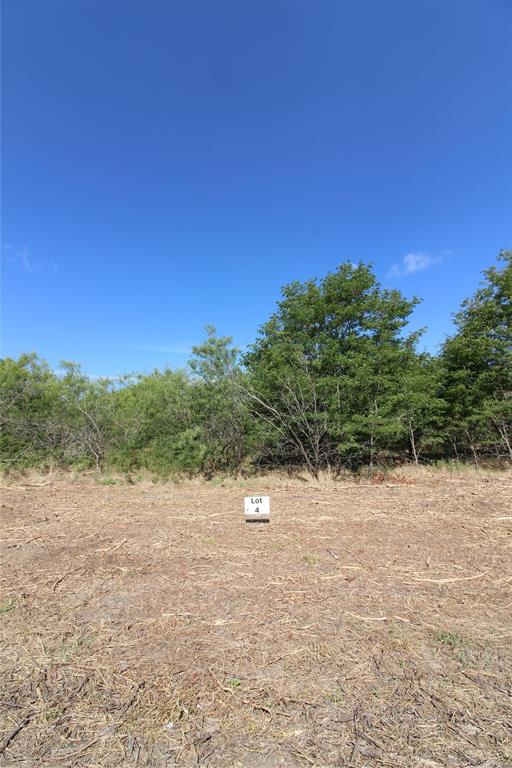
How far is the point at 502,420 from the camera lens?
10.6 meters

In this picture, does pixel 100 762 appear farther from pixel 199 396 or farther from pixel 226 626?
pixel 199 396

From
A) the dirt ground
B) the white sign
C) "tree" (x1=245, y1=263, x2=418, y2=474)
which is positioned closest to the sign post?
the white sign

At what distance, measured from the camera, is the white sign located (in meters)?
5.01

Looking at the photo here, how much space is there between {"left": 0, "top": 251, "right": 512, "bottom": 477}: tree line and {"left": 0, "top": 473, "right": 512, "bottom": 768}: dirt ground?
507cm

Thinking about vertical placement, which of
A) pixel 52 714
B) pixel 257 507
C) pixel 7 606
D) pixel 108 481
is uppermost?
pixel 108 481

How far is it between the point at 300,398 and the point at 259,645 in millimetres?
7689

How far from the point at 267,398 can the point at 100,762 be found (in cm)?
875

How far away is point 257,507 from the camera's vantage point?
5.07m

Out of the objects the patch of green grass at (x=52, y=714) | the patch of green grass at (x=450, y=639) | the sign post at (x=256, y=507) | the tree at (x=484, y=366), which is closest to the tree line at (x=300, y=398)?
the tree at (x=484, y=366)

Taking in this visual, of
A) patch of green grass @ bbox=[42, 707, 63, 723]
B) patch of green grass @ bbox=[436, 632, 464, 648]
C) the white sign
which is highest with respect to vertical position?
the white sign

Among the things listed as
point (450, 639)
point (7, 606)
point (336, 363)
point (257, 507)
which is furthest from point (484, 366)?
point (7, 606)

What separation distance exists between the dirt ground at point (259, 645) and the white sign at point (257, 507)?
0.22 metres

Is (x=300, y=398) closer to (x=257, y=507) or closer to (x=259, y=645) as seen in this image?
(x=257, y=507)

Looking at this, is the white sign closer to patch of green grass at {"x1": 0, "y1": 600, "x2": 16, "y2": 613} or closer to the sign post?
the sign post
